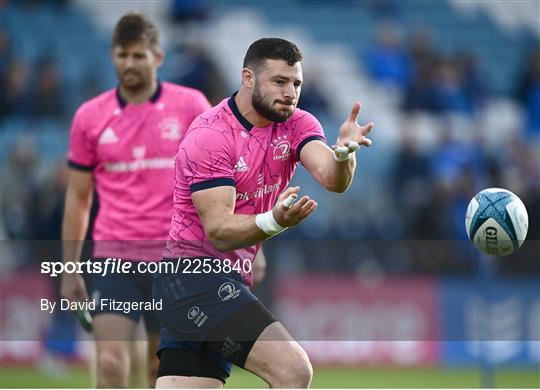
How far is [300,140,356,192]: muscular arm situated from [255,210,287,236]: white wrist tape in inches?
20.0

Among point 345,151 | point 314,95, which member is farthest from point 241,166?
point 314,95

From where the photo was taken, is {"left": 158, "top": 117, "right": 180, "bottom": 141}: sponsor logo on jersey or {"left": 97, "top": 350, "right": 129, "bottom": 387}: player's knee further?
{"left": 158, "top": 117, "right": 180, "bottom": 141}: sponsor logo on jersey

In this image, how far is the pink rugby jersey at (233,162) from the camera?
5.88m

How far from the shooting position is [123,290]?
7.50m

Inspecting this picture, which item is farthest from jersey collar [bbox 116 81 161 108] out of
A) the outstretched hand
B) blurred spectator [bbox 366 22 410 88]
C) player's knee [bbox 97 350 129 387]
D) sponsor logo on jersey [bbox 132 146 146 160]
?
blurred spectator [bbox 366 22 410 88]

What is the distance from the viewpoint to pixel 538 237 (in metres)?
14.0

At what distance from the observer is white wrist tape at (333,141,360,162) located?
566 cm

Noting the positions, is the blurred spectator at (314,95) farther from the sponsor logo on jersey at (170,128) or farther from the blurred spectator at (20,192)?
the sponsor logo on jersey at (170,128)

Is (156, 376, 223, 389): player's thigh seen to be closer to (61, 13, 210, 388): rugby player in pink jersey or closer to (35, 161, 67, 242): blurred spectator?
(61, 13, 210, 388): rugby player in pink jersey

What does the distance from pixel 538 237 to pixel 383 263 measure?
215cm

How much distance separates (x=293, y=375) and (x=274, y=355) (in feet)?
0.48

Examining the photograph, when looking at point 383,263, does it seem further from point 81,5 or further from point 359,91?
point 81,5

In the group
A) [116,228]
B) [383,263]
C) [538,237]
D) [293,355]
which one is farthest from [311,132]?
[538,237]

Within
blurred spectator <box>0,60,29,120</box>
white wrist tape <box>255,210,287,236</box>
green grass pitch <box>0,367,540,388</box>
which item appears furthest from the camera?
blurred spectator <box>0,60,29,120</box>
